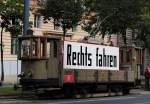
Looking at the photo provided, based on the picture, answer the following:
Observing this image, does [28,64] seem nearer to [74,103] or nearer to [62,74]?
[62,74]

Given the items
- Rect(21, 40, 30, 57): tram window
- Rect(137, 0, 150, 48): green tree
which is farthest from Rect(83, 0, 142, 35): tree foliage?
Rect(21, 40, 30, 57): tram window

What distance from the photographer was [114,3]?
44.1 metres

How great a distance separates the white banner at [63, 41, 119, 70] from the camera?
1206 inches

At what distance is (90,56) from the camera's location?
32938mm

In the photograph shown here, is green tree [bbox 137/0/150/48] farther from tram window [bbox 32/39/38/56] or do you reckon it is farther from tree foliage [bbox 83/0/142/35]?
tram window [bbox 32/39/38/56]

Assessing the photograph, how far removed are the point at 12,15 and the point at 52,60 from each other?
19.2 ft

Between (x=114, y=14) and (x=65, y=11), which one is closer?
(x=65, y=11)

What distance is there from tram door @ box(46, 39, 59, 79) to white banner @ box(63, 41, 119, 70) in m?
0.53

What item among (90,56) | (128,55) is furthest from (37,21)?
(90,56)

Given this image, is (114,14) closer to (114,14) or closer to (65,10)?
(114,14)

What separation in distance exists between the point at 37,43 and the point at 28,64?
1245mm

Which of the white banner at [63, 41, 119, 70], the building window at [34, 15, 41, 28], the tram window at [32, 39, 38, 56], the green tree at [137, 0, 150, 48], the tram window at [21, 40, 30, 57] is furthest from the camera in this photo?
the building window at [34, 15, 41, 28]

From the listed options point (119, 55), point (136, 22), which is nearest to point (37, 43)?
point (119, 55)

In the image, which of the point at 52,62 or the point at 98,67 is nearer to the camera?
the point at 52,62
